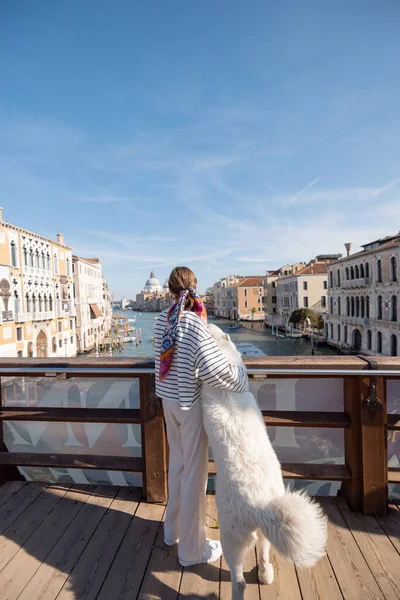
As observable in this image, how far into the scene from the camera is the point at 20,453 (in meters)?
2.27

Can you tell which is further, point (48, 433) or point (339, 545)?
point (48, 433)

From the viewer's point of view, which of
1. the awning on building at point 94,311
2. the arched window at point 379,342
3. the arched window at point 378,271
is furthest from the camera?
the awning on building at point 94,311

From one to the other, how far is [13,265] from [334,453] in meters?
22.0

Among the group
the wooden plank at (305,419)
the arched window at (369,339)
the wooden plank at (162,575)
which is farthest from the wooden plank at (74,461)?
the arched window at (369,339)

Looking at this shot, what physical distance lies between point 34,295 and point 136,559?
23913 millimetres

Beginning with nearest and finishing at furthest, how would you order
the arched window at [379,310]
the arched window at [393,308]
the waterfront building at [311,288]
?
the arched window at [393,308] < the arched window at [379,310] < the waterfront building at [311,288]

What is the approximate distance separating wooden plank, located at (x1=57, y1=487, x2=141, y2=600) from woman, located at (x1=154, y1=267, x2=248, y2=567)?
0.35 m

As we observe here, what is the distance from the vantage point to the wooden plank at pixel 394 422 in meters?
1.85

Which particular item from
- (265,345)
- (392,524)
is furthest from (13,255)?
(265,345)

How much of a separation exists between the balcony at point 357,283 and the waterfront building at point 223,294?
3833 centimetres

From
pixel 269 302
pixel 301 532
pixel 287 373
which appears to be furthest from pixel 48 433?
pixel 269 302

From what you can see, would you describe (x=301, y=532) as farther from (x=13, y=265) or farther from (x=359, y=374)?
(x=13, y=265)

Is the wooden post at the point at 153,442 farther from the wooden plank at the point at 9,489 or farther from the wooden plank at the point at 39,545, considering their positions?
the wooden plank at the point at 9,489

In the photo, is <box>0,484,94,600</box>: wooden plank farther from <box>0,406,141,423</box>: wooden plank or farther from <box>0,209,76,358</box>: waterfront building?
<box>0,209,76,358</box>: waterfront building
